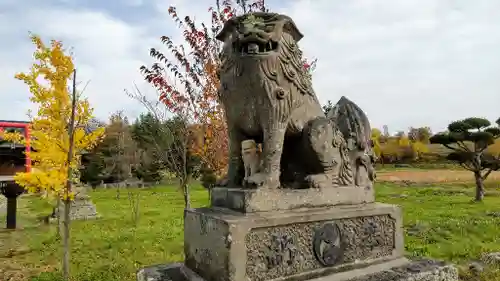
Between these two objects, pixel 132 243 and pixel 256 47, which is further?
pixel 132 243

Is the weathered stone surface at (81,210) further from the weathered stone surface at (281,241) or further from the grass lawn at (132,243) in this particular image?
the weathered stone surface at (281,241)

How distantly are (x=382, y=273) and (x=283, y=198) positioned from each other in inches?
42.9

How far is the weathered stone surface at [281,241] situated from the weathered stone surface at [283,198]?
5 cm

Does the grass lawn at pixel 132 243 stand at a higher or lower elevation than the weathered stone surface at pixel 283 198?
lower

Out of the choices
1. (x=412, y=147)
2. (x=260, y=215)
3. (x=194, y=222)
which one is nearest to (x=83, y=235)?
(x=194, y=222)

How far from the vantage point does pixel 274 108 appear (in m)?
2.55

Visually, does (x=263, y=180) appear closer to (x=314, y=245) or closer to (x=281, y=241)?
(x=281, y=241)

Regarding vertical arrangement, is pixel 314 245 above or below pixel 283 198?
below

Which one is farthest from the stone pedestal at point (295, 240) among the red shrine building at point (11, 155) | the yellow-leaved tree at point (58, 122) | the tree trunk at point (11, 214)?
the red shrine building at point (11, 155)

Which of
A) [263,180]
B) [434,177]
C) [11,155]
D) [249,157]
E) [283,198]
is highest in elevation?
[11,155]

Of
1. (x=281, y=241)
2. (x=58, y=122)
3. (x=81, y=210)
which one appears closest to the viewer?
(x=281, y=241)

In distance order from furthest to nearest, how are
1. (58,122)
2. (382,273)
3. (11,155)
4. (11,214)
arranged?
1. (11,155)
2. (11,214)
3. (58,122)
4. (382,273)

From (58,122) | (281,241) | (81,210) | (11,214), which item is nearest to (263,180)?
(281,241)

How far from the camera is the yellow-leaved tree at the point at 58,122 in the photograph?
4930mm
